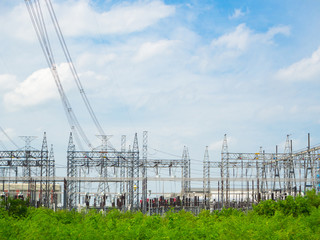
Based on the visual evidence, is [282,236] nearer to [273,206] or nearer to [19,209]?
[273,206]

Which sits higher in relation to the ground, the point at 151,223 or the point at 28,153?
the point at 28,153

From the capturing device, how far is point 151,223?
1305cm

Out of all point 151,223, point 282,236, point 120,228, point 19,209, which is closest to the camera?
point 282,236

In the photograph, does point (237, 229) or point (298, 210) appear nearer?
point (237, 229)

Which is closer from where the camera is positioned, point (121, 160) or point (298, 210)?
point (298, 210)

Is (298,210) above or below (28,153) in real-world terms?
below

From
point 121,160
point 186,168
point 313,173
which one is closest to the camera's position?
point 313,173

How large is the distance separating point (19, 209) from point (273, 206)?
473 inches

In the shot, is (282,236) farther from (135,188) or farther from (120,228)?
(135,188)

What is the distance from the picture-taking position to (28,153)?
43.5m

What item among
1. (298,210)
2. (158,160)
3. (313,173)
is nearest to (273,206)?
(298,210)

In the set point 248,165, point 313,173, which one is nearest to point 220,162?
point 248,165

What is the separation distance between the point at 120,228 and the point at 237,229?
310 centimetres

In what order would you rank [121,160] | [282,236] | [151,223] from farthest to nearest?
[121,160] < [151,223] < [282,236]
